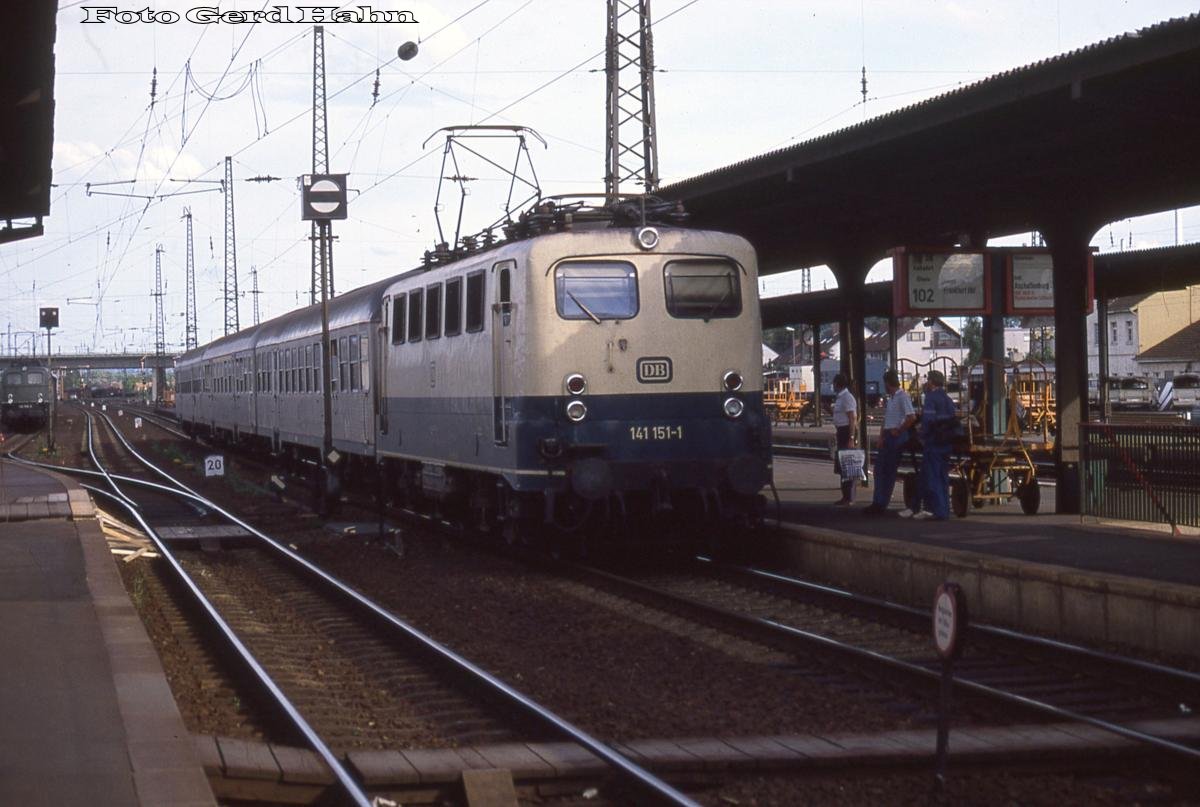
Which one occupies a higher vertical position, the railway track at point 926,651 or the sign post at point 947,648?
the sign post at point 947,648

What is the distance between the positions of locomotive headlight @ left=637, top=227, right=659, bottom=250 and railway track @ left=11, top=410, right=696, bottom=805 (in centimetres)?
427

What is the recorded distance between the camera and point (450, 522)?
20.1m

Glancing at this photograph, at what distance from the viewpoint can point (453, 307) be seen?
55.2 feet

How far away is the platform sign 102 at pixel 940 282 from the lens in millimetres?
17652

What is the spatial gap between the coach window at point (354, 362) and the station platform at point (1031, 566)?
792 centimetres

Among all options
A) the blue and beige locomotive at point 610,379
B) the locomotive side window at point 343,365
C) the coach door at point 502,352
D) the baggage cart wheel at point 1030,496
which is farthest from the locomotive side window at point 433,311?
the baggage cart wheel at point 1030,496

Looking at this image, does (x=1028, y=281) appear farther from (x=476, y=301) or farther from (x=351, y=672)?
(x=351, y=672)

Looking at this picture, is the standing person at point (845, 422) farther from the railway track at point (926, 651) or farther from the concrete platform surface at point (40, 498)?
the concrete platform surface at point (40, 498)

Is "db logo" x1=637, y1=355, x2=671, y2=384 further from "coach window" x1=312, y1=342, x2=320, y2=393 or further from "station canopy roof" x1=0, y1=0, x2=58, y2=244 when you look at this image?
"coach window" x1=312, y1=342, x2=320, y2=393

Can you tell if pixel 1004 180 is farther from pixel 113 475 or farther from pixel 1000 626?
pixel 113 475

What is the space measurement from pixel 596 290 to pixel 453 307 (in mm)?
2646

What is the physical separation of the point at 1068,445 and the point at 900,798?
1140 cm

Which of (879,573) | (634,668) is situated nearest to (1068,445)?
(879,573)

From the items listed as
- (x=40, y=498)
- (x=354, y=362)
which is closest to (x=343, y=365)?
(x=354, y=362)
